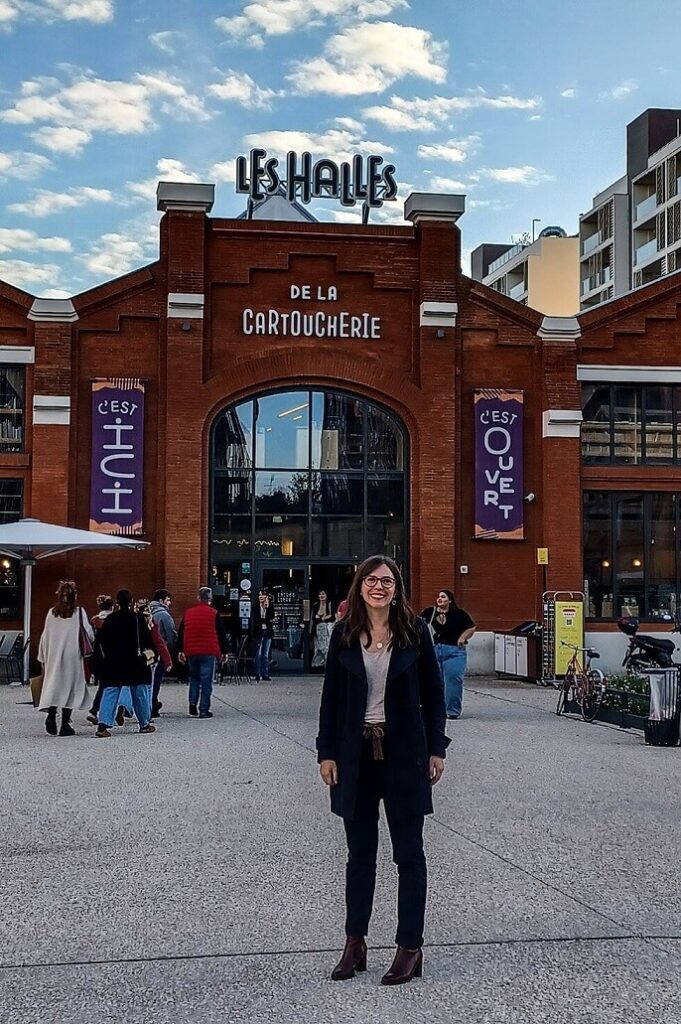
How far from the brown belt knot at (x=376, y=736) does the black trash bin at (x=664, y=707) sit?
30.0ft

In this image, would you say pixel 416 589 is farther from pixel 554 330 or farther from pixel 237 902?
pixel 237 902

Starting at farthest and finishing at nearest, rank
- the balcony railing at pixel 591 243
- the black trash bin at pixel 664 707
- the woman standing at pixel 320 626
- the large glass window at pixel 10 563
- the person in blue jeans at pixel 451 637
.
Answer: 1. the balcony railing at pixel 591 243
2. the woman standing at pixel 320 626
3. the large glass window at pixel 10 563
4. the person in blue jeans at pixel 451 637
5. the black trash bin at pixel 664 707

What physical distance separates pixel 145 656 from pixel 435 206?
1447 cm

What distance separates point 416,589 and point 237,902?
19.1 m

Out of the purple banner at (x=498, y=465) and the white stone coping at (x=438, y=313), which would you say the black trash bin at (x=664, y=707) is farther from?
the white stone coping at (x=438, y=313)

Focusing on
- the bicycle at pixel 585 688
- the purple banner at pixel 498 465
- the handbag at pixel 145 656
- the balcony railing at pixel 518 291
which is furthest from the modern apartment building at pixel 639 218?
the handbag at pixel 145 656

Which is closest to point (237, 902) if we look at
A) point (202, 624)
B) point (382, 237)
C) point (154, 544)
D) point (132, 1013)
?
point (132, 1013)

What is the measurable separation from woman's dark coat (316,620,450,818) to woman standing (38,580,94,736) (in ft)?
30.4

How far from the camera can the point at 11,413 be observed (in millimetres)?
24922

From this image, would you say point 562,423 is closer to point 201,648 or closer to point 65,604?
point 201,648

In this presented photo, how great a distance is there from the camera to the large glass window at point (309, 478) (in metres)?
25.5

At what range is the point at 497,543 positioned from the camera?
25875 mm

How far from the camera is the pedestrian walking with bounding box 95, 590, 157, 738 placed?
47.5 feet

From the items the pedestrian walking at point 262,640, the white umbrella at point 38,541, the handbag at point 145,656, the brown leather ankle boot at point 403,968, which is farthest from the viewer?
the pedestrian walking at point 262,640
